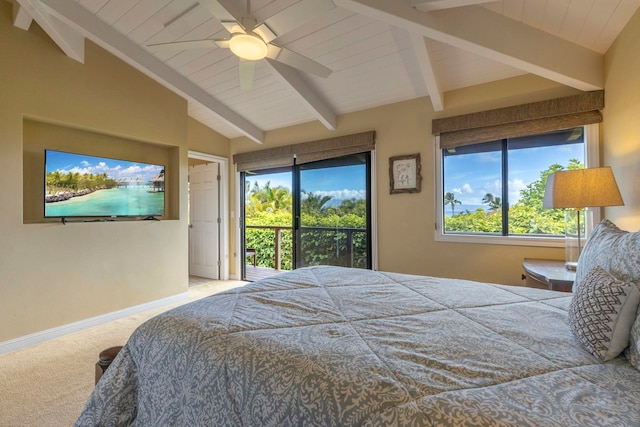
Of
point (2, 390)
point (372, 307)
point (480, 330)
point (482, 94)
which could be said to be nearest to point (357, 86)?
point (482, 94)

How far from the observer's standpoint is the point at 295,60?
213 cm

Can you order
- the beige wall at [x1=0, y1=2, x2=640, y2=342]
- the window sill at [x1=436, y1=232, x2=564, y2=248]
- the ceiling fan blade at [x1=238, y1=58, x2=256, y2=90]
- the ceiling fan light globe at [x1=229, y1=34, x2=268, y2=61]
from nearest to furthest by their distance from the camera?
the ceiling fan light globe at [x1=229, y1=34, x2=268, y2=61]
the ceiling fan blade at [x1=238, y1=58, x2=256, y2=90]
the beige wall at [x1=0, y1=2, x2=640, y2=342]
the window sill at [x1=436, y1=232, x2=564, y2=248]

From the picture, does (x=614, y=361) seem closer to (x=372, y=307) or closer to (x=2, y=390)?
(x=372, y=307)

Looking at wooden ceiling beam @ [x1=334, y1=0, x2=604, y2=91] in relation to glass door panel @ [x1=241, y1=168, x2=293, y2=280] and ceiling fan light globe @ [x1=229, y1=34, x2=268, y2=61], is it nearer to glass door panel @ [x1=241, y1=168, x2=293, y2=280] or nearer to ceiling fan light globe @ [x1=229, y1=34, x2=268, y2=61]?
ceiling fan light globe @ [x1=229, y1=34, x2=268, y2=61]

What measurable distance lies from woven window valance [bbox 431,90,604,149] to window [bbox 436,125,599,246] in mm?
129

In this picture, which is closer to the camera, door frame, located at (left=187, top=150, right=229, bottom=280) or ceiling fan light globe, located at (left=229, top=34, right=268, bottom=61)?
ceiling fan light globe, located at (left=229, top=34, right=268, bottom=61)

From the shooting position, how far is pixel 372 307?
Result: 51.6 inches

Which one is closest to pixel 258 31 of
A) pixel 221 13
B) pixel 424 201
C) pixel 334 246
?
pixel 221 13

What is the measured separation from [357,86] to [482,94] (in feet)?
4.12

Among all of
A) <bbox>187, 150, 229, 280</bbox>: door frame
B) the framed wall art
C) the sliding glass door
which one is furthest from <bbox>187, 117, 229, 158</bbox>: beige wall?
the framed wall art

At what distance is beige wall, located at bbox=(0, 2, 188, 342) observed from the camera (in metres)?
2.50

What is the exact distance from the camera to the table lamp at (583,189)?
188 cm

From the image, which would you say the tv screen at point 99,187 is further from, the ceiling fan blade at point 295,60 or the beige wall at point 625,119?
the beige wall at point 625,119

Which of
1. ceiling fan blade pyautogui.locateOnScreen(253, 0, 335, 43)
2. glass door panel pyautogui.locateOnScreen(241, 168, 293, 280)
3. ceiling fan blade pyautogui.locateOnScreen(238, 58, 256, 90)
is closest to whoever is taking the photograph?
ceiling fan blade pyautogui.locateOnScreen(253, 0, 335, 43)
